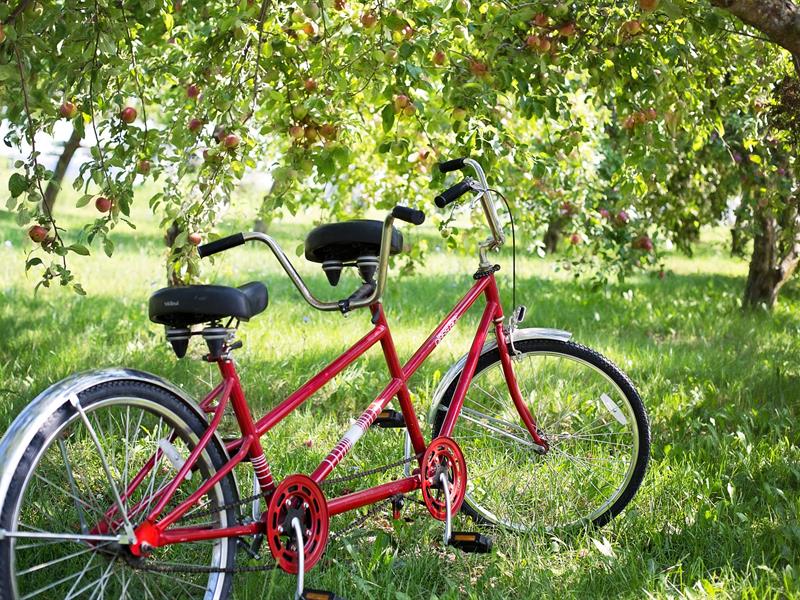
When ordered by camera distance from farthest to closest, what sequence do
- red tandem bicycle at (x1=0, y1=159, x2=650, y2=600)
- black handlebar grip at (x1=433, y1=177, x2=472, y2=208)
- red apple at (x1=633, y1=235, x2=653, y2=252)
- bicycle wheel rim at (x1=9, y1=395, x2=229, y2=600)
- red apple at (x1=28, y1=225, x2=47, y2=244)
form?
red apple at (x1=633, y1=235, x2=653, y2=252) < red apple at (x1=28, y1=225, x2=47, y2=244) < black handlebar grip at (x1=433, y1=177, x2=472, y2=208) < red tandem bicycle at (x1=0, y1=159, x2=650, y2=600) < bicycle wheel rim at (x1=9, y1=395, x2=229, y2=600)

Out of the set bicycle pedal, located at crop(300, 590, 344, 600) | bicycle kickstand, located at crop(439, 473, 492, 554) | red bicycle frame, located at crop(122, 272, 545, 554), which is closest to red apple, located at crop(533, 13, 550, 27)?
red bicycle frame, located at crop(122, 272, 545, 554)

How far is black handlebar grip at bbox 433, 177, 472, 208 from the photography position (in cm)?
248

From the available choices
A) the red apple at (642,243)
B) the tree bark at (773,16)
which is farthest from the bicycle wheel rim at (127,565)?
the red apple at (642,243)

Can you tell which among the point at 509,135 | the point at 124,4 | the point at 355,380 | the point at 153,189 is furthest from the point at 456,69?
the point at 153,189

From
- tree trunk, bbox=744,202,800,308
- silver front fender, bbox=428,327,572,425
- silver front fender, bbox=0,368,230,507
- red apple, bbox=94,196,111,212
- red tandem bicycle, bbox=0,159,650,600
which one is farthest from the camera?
tree trunk, bbox=744,202,800,308

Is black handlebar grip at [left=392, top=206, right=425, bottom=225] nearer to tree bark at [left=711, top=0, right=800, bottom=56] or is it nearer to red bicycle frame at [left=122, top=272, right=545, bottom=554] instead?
red bicycle frame at [left=122, top=272, right=545, bottom=554]

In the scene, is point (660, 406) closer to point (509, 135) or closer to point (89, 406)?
point (509, 135)

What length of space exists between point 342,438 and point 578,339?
3.44 metres

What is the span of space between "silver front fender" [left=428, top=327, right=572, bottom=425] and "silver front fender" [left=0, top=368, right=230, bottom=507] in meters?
1.12

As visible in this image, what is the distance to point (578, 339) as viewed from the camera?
593 cm

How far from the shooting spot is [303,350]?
5238 mm

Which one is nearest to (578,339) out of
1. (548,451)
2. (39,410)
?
(548,451)

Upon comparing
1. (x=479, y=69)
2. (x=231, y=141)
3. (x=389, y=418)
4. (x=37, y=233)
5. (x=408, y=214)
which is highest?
(x=479, y=69)

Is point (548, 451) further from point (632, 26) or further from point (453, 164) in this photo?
point (632, 26)
